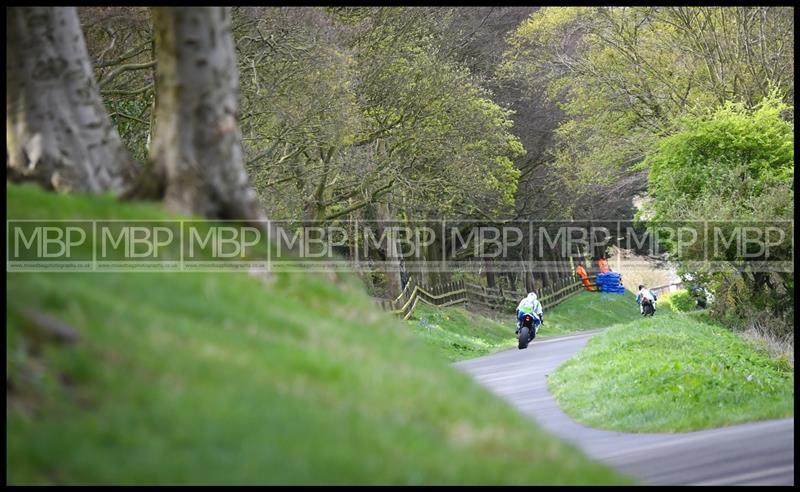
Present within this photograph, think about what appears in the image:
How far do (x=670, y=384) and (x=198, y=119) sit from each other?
1362 cm

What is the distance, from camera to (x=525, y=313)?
121ft

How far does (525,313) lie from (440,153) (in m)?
7.27

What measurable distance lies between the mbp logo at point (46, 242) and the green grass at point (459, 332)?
27.2 meters

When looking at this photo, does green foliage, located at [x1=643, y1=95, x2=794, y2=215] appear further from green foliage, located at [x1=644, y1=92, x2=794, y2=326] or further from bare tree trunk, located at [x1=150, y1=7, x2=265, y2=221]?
bare tree trunk, located at [x1=150, y1=7, x2=265, y2=221]

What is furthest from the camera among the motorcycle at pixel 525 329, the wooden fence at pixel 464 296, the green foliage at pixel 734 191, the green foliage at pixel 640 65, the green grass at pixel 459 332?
the wooden fence at pixel 464 296

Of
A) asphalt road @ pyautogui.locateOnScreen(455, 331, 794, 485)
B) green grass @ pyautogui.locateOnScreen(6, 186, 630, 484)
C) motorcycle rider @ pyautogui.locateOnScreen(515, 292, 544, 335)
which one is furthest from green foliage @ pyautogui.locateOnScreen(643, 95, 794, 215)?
green grass @ pyautogui.locateOnScreen(6, 186, 630, 484)

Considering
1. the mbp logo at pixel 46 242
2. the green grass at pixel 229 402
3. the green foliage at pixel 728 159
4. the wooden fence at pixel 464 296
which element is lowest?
the wooden fence at pixel 464 296

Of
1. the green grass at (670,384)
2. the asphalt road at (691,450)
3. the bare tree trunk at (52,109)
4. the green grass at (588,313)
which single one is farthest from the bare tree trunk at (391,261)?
the bare tree trunk at (52,109)

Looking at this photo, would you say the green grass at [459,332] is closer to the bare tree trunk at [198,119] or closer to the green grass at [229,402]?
the bare tree trunk at [198,119]

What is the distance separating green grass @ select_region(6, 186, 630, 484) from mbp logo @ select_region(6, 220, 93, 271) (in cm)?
86

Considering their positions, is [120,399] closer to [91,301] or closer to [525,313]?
[91,301]

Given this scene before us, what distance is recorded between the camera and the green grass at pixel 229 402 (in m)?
6.14

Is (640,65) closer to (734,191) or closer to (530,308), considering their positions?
(734,191)

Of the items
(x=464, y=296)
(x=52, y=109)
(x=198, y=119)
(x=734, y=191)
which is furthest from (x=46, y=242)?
(x=464, y=296)
